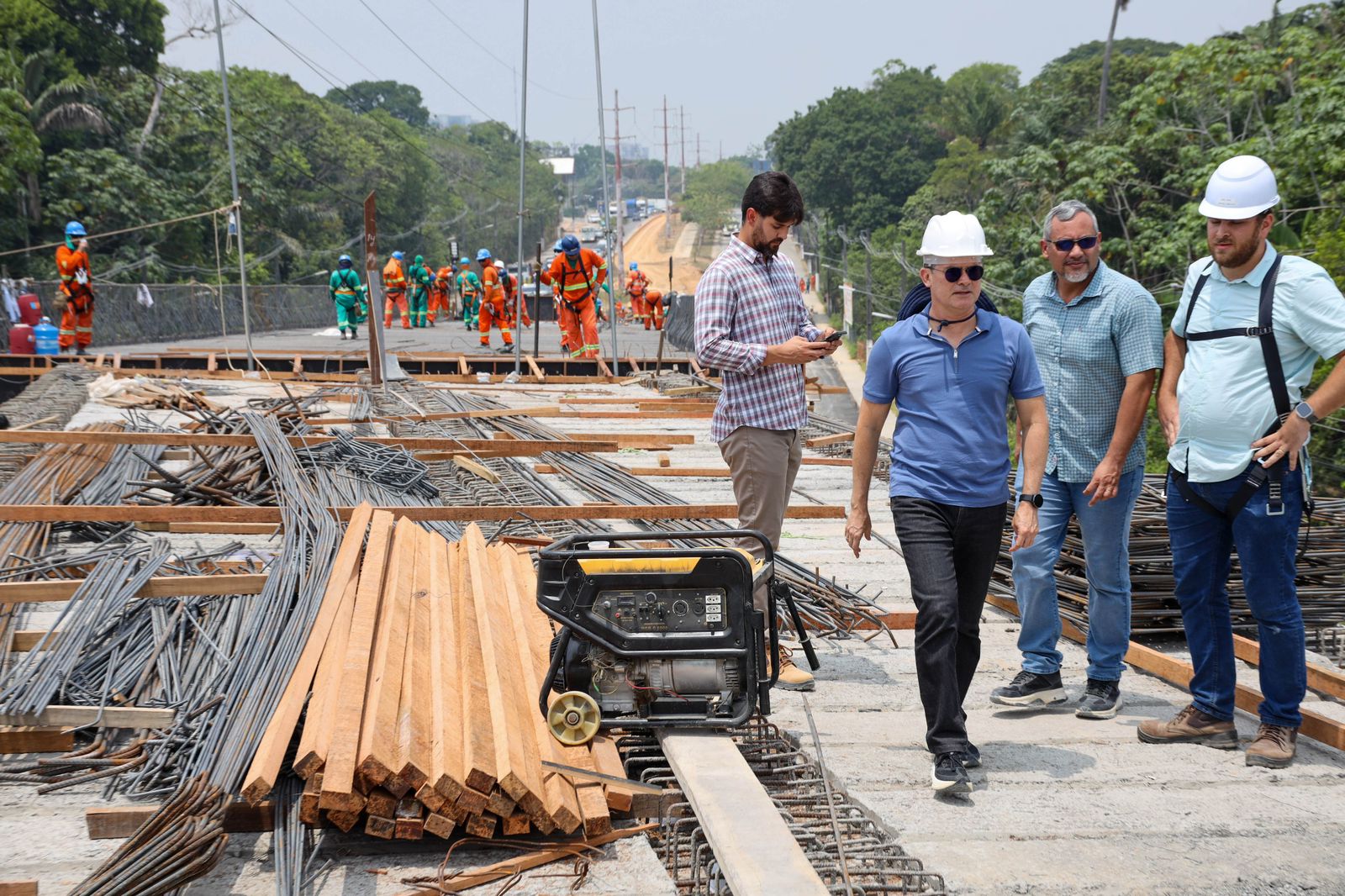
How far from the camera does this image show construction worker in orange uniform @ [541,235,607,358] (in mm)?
18016

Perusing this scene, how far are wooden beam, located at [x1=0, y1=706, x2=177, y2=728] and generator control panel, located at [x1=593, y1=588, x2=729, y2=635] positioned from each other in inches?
56.3

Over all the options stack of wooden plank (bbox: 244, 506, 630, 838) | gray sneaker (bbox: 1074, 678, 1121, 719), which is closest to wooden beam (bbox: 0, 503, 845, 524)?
A: stack of wooden plank (bbox: 244, 506, 630, 838)

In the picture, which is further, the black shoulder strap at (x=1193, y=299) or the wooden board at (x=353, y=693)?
the black shoulder strap at (x=1193, y=299)

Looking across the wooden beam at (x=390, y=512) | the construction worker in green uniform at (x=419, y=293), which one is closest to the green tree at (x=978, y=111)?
the construction worker in green uniform at (x=419, y=293)

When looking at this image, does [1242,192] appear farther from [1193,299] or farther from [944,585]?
[944,585]

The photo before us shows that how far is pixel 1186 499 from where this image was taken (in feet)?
13.6

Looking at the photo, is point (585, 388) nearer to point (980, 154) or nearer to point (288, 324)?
point (288, 324)

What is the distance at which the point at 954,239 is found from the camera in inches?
149

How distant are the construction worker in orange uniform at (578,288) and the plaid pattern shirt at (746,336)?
43.0ft

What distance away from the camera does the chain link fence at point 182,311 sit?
27.0m

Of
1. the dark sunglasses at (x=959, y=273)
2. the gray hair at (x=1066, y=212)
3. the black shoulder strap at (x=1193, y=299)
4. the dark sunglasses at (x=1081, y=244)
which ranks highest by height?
the gray hair at (x=1066, y=212)

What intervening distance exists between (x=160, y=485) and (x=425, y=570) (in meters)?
3.30

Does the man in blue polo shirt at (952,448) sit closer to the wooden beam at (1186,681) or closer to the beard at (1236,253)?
the beard at (1236,253)

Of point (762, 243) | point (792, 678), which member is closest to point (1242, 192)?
point (762, 243)
